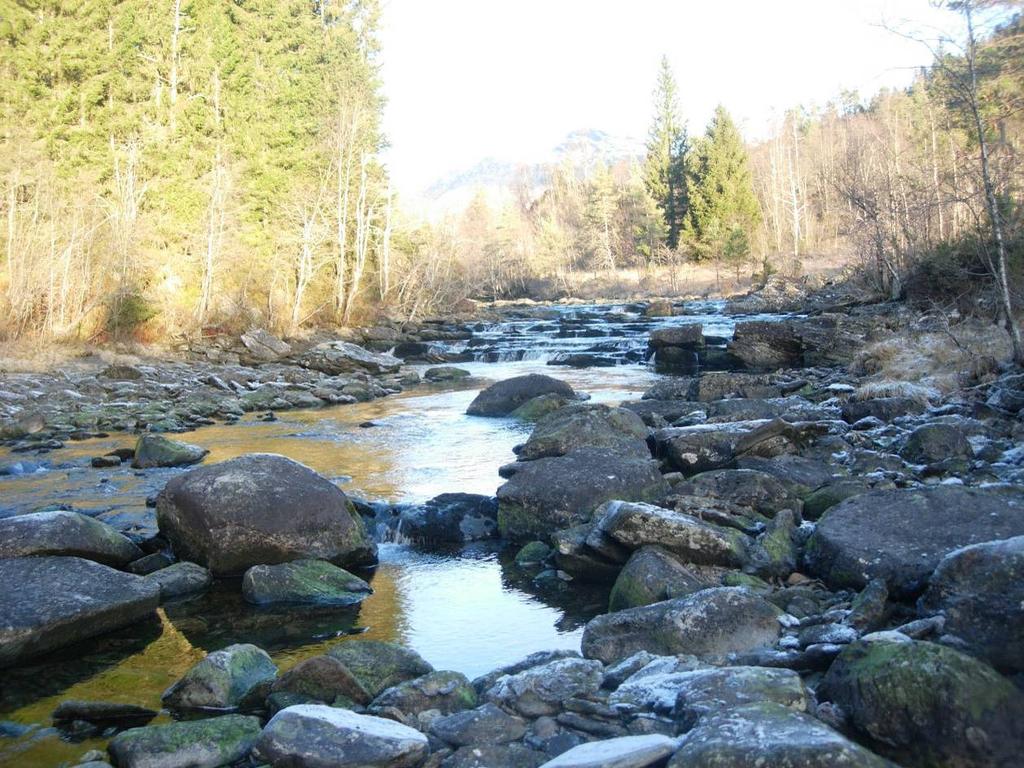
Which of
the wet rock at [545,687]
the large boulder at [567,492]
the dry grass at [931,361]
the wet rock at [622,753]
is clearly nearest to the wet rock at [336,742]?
the wet rock at [545,687]

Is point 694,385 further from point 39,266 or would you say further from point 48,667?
point 39,266

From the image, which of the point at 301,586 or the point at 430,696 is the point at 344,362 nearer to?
the point at 301,586

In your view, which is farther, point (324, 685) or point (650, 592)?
point (650, 592)

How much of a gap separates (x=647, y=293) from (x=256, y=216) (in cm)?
2609

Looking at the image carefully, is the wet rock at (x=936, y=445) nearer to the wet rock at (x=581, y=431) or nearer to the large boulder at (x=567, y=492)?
the large boulder at (x=567, y=492)

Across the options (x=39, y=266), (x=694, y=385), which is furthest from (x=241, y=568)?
(x=39, y=266)

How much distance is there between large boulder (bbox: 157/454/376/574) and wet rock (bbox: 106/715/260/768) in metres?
3.00

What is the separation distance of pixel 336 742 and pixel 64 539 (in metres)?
4.26

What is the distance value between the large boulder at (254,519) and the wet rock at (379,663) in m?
2.21

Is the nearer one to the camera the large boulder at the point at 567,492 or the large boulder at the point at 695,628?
the large boulder at the point at 695,628

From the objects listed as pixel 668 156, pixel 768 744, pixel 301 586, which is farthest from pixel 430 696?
pixel 668 156

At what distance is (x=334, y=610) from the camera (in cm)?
666

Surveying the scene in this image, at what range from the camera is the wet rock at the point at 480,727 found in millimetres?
4059

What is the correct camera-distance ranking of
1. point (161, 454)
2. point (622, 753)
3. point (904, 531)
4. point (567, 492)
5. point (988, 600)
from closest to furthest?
point (622, 753) < point (988, 600) < point (904, 531) < point (567, 492) < point (161, 454)
